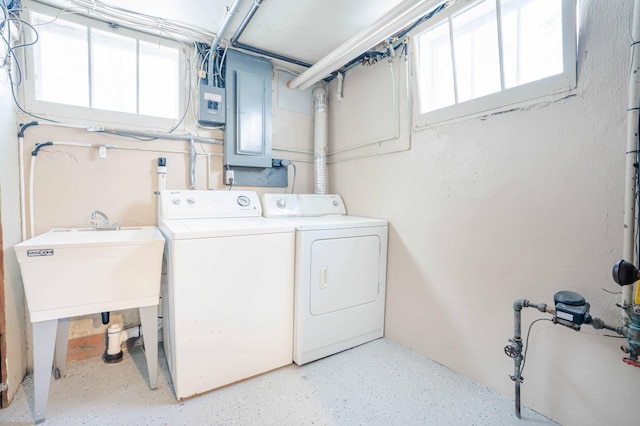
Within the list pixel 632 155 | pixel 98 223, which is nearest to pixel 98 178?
pixel 98 223

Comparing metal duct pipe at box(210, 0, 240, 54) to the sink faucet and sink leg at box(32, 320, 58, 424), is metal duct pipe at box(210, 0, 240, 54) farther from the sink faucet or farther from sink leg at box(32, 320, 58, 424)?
sink leg at box(32, 320, 58, 424)

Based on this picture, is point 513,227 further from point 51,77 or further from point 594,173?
point 51,77

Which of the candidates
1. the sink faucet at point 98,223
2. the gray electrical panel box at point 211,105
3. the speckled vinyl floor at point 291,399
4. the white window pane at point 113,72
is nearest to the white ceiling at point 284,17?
the white window pane at point 113,72

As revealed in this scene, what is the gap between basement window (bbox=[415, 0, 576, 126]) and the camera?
4.38ft

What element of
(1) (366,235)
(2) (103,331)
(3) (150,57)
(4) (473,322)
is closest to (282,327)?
(1) (366,235)

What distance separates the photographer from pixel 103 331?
6.48ft

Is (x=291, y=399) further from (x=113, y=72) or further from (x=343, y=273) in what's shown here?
(x=113, y=72)

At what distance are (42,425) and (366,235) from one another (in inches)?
77.6

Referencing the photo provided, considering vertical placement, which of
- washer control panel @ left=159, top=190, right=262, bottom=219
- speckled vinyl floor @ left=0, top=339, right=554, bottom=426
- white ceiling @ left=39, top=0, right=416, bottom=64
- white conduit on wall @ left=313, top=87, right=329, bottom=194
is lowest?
speckled vinyl floor @ left=0, top=339, right=554, bottom=426

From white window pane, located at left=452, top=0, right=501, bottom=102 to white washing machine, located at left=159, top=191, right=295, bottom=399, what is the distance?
137cm

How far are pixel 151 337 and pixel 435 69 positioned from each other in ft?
7.89

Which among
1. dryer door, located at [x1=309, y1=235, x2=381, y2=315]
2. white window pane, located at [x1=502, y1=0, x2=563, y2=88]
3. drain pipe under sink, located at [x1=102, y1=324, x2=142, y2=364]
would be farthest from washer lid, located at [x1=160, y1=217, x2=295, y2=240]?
white window pane, located at [x1=502, y1=0, x2=563, y2=88]

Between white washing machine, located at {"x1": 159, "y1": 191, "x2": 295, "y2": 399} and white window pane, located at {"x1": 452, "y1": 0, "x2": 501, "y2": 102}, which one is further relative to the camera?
white window pane, located at {"x1": 452, "y1": 0, "x2": 501, "y2": 102}

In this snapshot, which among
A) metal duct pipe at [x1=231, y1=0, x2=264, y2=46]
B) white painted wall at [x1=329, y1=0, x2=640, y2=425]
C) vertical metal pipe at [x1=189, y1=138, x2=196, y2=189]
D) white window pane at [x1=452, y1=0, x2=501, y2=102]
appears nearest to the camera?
white painted wall at [x1=329, y1=0, x2=640, y2=425]
